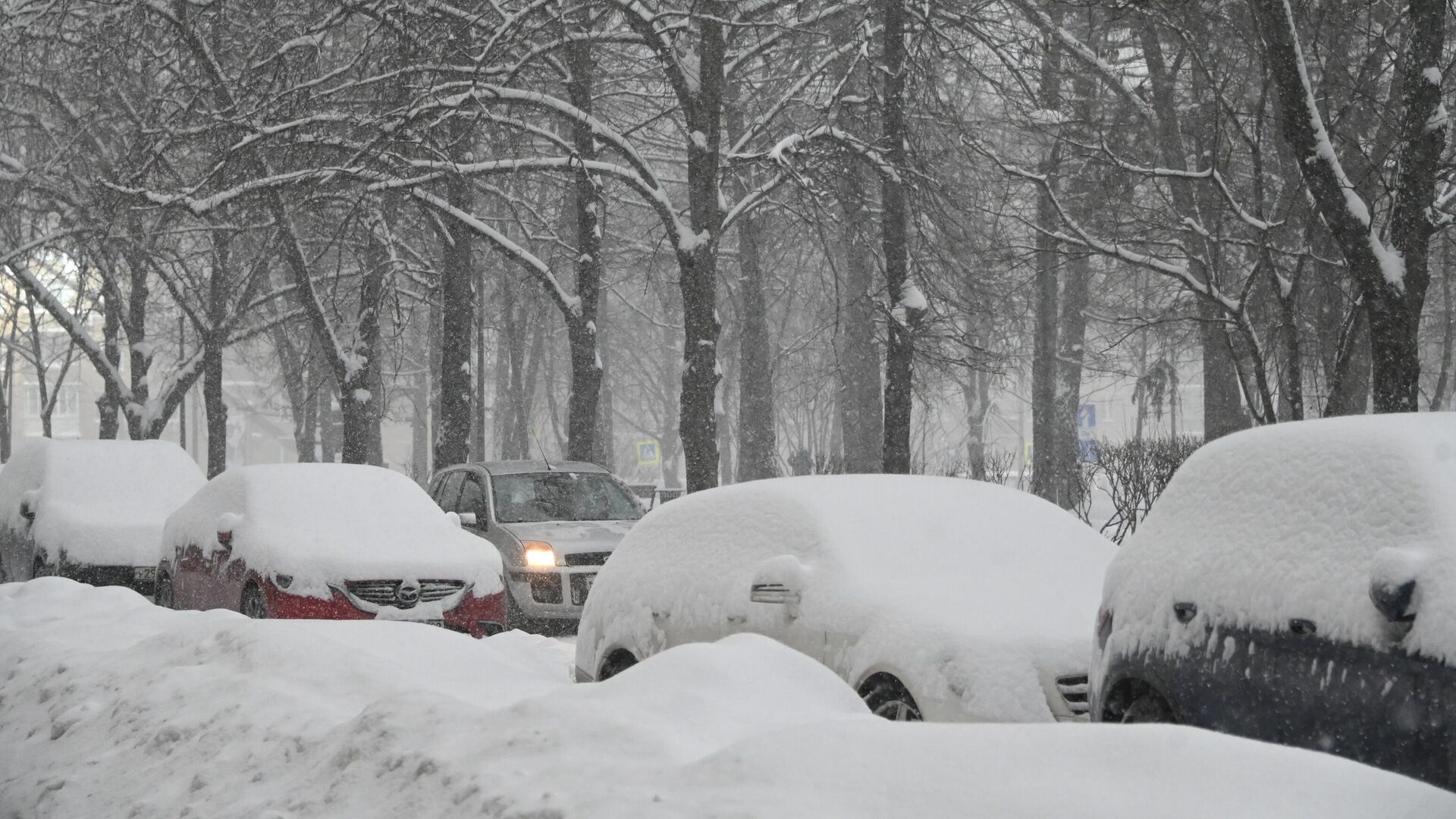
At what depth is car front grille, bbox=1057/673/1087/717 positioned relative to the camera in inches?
247

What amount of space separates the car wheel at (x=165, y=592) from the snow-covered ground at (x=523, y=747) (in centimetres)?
513

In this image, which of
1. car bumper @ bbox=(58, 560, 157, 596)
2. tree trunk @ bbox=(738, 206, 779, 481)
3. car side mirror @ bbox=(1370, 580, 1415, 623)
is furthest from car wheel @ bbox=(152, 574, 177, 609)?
tree trunk @ bbox=(738, 206, 779, 481)

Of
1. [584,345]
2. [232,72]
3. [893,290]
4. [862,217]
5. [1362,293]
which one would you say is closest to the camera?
[1362,293]

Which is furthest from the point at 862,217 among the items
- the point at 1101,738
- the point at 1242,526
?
the point at 1101,738

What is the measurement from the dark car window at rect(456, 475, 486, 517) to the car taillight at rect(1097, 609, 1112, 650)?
385 inches

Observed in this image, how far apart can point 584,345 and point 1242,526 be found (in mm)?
15288

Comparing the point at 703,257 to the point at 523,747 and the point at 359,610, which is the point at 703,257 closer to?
the point at 359,610

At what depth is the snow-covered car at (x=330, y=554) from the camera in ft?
36.3

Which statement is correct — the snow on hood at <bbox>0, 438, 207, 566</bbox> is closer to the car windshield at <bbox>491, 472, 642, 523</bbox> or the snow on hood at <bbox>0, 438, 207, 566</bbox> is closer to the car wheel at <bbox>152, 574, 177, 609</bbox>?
the car wheel at <bbox>152, 574, 177, 609</bbox>

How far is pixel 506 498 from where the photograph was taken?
15.0 metres

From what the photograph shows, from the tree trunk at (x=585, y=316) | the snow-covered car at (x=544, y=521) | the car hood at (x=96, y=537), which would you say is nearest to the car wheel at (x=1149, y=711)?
the snow-covered car at (x=544, y=521)

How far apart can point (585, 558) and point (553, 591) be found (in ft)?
1.35

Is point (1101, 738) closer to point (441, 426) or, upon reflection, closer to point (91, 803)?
point (91, 803)

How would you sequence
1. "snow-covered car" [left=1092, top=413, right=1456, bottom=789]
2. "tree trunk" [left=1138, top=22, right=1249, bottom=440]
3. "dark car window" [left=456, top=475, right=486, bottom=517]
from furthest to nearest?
1. "dark car window" [left=456, top=475, right=486, bottom=517]
2. "tree trunk" [left=1138, top=22, right=1249, bottom=440]
3. "snow-covered car" [left=1092, top=413, right=1456, bottom=789]
